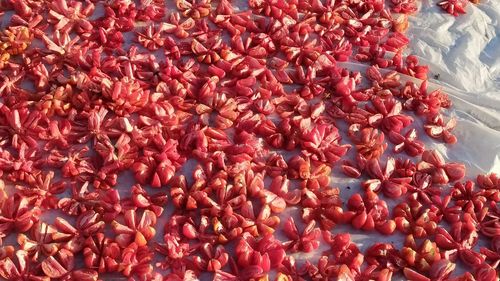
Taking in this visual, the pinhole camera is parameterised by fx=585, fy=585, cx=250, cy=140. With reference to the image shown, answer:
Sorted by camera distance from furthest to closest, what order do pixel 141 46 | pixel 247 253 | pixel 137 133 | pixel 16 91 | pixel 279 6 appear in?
pixel 279 6, pixel 141 46, pixel 16 91, pixel 137 133, pixel 247 253

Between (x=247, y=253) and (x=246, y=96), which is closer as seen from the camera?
(x=247, y=253)

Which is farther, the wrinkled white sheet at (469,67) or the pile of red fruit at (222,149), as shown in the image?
the wrinkled white sheet at (469,67)

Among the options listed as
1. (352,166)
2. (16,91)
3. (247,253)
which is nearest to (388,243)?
(352,166)

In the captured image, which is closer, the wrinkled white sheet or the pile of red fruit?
the pile of red fruit

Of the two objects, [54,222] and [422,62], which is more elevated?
[422,62]

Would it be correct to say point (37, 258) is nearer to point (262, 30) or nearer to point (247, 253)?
point (247, 253)

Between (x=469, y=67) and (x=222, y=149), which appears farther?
(x=469, y=67)

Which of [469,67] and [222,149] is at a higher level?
[469,67]

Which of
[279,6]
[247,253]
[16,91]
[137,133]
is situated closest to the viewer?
[247,253]
